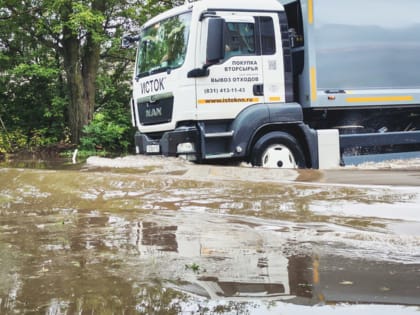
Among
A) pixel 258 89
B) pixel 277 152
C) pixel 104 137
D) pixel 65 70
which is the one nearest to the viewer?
pixel 258 89

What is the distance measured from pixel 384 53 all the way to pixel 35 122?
1211 centimetres

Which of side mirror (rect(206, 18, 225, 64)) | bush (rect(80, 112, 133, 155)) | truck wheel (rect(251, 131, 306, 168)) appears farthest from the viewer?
bush (rect(80, 112, 133, 155))

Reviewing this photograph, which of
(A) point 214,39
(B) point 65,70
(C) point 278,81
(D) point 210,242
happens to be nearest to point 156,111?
(A) point 214,39

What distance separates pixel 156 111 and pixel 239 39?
1750 millimetres

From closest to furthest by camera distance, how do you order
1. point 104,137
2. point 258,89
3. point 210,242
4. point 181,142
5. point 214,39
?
point 210,242
point 214,39
point 181,142
point 258,89
point 104,137

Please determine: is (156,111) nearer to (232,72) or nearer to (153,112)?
(153,112)

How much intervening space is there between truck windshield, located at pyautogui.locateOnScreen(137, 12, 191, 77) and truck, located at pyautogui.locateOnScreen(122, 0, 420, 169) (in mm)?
24

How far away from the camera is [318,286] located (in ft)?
10.4

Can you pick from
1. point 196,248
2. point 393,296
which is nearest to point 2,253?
point 196,248

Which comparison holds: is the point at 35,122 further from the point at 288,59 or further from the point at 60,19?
the point at 288,59

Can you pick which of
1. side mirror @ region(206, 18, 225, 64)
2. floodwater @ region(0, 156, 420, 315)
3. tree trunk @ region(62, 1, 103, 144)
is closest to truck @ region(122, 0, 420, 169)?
side mirror @ region(206, 18, 225, 64)

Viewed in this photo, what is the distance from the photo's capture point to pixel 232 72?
320 inches

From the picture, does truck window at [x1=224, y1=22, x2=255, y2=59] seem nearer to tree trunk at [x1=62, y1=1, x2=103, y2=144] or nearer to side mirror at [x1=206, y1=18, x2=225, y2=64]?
side mirror at [x1=206, y1=18, x2=225, y2=64]

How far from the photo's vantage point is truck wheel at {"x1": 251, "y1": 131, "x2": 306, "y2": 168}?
27.3 feet
